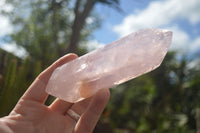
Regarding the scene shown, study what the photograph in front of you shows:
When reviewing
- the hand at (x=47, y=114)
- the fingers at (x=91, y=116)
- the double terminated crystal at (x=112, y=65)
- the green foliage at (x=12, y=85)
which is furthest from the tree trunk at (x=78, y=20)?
the fingers at (x=91, y=116)

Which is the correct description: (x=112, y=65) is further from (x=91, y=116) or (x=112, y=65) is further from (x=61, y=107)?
(x=61, y=107)

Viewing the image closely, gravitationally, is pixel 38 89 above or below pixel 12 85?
above

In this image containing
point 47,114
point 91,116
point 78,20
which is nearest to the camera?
point 91,116

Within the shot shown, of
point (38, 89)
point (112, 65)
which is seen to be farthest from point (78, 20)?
point (112, 65)

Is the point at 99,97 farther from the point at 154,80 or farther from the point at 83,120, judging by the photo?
the point at 154,80

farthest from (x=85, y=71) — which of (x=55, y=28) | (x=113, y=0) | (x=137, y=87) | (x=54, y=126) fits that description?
(x=137, y=87)

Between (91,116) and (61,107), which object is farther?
(61,107)

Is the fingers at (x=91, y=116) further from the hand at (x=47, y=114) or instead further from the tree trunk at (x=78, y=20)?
the tree trunk at (x=78, y=20)
